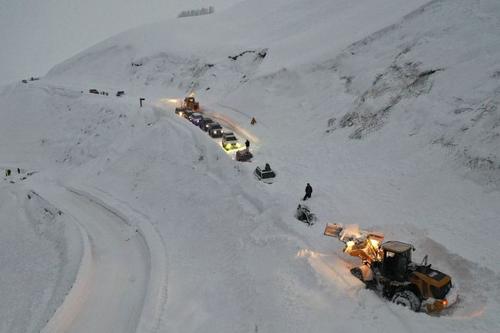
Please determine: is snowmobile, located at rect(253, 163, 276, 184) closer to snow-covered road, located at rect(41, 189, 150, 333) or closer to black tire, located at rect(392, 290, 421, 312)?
snow-covered road, located at rect(41, 189, 150, 333)

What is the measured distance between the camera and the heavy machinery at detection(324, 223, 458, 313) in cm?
1476

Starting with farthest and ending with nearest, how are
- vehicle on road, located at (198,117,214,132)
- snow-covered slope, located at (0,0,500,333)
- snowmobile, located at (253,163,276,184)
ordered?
vehicle on road, located at (198,117,214,132), snowmobile, located at (253,163,276,184), snow-covered slope, located at (0,0,500,333)

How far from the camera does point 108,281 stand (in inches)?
845

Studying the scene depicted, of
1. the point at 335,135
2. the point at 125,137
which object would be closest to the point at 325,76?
the point at 335,135

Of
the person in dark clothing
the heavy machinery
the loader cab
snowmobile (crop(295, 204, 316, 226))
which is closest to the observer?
the heavy machinery

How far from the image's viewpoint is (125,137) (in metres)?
42.2

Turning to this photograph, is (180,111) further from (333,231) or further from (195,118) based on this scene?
(333,231)

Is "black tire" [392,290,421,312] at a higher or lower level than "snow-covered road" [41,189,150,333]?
higher

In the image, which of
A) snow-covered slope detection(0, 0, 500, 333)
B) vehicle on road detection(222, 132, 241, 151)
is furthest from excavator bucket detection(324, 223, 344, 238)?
vehicle on road detection(222, 132, 241, 151)

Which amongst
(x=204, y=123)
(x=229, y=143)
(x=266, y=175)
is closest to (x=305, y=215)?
(x=266, y=175)

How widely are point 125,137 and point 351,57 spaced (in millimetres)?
26506

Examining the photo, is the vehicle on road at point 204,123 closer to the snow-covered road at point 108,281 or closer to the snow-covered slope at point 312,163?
the snow-covered slope at point 312,163

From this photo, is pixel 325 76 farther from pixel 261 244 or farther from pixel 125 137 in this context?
pixel 261 244

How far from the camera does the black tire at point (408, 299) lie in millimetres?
14828
